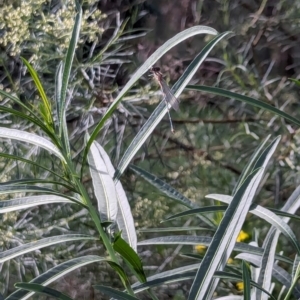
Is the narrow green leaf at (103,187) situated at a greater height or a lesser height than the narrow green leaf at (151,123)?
lesser

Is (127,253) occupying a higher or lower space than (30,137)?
lower

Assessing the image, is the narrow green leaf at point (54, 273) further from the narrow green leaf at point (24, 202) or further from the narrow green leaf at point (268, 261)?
the narrow green leaf at point (268, 261)

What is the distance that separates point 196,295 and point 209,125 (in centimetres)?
104

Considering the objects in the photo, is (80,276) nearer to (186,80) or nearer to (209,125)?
(209,125)

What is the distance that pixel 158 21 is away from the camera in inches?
63.1

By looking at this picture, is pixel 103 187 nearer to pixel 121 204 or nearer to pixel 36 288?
pixel 121 204

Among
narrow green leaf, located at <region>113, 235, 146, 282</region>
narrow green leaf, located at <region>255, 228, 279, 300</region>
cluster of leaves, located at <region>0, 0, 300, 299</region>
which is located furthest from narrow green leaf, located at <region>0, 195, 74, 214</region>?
narrow green leaf, located at <region>255, 228, 279, 300</region>

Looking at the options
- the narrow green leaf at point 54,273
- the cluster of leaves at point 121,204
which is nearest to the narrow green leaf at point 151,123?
the cluster of leaves at point 121,204

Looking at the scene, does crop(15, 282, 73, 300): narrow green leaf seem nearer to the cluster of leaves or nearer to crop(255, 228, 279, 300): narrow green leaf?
the cluster of leaves

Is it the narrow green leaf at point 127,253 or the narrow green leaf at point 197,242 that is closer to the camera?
the narrow green leaf at point 127,253

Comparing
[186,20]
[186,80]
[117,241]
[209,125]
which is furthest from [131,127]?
[117,241]

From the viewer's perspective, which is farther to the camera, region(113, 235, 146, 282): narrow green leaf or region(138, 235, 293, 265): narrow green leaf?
region(138, 235, 293, 265): narrow green leaf

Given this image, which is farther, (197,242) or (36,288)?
(197,242)

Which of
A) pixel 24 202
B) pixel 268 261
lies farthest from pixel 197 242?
pixel 24 202
